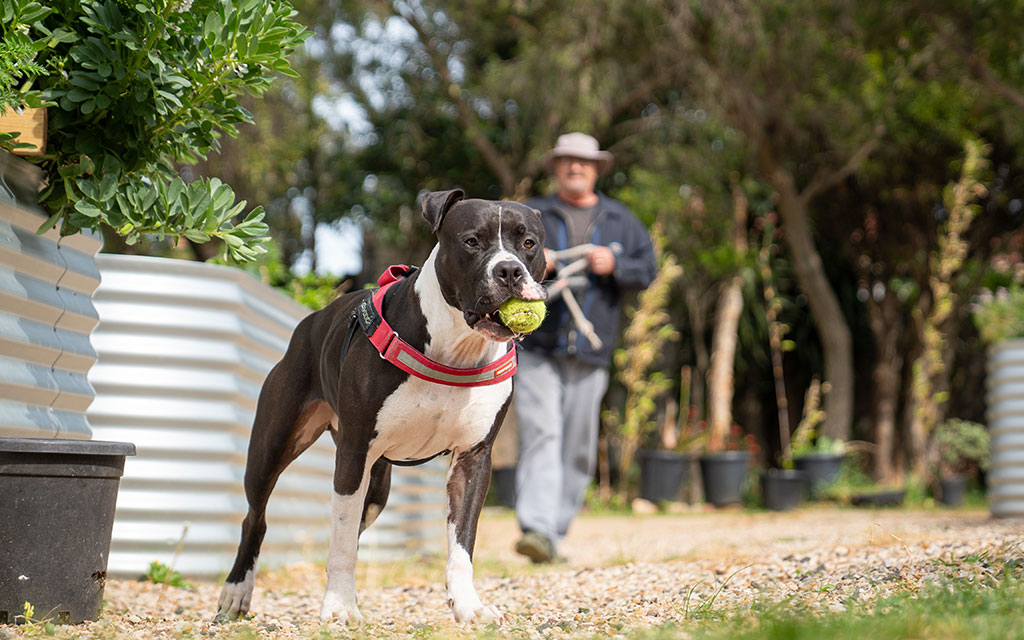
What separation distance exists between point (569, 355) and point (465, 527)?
9.50 feet

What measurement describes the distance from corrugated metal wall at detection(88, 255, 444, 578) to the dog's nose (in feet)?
6.66

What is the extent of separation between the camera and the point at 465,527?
10.0ft

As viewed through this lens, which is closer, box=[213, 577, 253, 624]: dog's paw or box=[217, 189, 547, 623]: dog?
box=[217, 189, 547, 623]: dog

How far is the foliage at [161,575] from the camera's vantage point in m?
4.13

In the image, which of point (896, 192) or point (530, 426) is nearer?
point (530, 426)

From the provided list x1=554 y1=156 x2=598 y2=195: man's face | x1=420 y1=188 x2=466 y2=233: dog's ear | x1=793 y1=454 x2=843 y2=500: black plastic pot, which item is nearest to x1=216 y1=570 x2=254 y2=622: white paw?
x1=420 y1=188 x2=466 y2=233: dog's ear

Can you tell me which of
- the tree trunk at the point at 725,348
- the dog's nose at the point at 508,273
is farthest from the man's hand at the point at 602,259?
the tree trunk at the point at 725,348

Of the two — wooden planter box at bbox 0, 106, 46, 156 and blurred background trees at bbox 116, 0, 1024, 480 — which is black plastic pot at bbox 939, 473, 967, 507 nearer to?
blurred background trees at bbox 116, 0, 1024, 480

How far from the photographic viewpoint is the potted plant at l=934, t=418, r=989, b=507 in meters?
11.6

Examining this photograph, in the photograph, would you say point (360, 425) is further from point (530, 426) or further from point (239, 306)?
point (530, 426)

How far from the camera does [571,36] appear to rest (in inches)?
468

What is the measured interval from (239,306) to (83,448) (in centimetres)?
184

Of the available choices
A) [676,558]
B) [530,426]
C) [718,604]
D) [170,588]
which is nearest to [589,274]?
[530,426]

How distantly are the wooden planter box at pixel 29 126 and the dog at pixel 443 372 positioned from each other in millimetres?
1028
